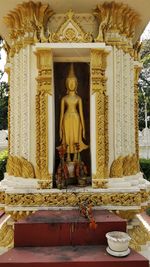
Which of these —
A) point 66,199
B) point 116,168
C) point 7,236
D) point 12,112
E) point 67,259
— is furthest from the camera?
point 12,112

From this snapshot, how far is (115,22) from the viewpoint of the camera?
5867 millimetres

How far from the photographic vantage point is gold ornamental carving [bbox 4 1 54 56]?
18.5ft

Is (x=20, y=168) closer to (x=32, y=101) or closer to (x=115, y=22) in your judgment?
(x=32, y=101)

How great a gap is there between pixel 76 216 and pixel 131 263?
1.26 meters

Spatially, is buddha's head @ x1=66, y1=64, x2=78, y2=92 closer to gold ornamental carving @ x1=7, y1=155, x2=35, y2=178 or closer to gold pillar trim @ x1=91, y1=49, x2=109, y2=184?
gold pillar trim @ x1=91, y1=49, x2=109, y2=184

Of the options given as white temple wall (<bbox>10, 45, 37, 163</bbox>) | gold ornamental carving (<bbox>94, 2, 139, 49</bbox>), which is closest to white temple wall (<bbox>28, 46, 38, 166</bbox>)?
white temple wall (<bbox>10, 45, 37, 163</bbox>)

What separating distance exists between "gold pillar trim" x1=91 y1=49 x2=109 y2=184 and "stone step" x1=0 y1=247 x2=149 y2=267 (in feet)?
5.32

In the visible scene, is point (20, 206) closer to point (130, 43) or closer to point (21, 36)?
point (21, 36)

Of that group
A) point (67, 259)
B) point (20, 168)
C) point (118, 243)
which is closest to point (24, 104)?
point (20, 168)

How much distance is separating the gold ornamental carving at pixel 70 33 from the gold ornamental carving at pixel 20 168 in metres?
2.28

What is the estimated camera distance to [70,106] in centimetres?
616

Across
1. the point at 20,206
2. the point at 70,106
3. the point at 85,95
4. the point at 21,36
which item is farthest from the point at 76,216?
the point at 21,36

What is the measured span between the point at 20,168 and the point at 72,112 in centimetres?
148

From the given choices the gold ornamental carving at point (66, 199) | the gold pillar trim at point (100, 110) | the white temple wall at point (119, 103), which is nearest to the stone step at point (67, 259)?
the gold ornamental carving at point (66, 199)
